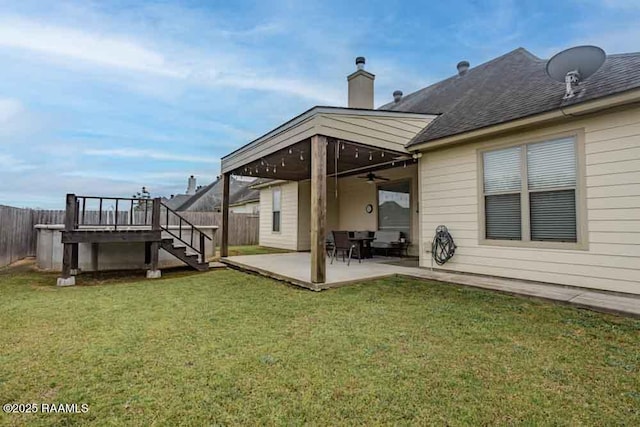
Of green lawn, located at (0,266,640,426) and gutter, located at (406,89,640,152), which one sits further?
gutter, located at (406,89,640,152)

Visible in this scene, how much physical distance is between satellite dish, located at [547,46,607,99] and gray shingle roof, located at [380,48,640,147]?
0.12 m

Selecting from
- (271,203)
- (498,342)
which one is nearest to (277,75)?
(271,203)

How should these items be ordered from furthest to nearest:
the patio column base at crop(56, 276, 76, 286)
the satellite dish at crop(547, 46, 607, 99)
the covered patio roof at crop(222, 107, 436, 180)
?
the patio column base at crop(56, 276, 76, 286) → the covered patio roof at crop(222, 107, 436, 180) → the satellite dish at crop(547, 46, 607, 99)

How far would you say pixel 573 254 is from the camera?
4.45m

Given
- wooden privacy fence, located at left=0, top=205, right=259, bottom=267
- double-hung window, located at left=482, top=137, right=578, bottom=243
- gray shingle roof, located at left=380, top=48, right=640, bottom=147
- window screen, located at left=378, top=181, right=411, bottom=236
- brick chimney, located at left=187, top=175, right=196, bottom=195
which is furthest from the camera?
brick chimney, located at left=187, top=175, right=196, bottom=195

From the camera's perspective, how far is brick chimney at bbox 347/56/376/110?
9.45 m

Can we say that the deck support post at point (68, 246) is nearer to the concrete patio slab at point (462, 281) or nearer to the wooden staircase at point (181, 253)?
the wooden staircase at point (181, 253)

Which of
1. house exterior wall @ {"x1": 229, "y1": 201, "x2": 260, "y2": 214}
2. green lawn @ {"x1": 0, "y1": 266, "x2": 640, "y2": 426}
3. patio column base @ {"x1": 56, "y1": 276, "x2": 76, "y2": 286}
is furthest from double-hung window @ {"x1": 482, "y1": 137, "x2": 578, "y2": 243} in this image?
house exterior wall @ {"x1": 229, "y1": 201, "x2": 260, "y2": 214}

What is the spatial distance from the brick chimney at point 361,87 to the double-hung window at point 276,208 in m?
5.08

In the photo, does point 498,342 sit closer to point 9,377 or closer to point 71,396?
point 71,396

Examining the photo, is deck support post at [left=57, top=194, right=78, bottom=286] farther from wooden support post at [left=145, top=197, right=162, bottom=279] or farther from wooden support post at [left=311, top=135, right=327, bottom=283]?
wooden support post at [left=311, top=135, right=327, bottom=283]

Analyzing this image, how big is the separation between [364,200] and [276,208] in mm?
4303

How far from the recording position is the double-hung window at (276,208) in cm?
1284

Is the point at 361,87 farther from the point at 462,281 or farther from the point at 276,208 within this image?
the point at 462,281
